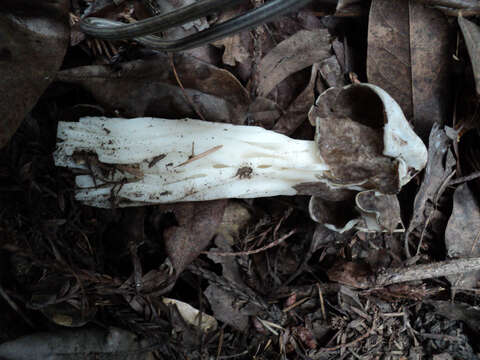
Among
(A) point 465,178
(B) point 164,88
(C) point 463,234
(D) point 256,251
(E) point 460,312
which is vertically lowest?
(E) point 460,312

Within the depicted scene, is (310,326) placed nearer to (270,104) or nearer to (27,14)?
(270,104)

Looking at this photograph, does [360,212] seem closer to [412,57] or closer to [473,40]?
[412,57]

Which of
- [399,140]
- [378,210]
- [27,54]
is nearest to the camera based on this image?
[27,54]

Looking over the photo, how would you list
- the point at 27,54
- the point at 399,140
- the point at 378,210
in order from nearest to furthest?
the point at 27,54 → the point at 399,140 → the point at 378,210

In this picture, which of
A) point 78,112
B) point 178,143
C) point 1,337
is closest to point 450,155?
point 178,143

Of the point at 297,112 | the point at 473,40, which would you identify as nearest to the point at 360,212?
the point at 297,112

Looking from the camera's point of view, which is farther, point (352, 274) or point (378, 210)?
point (352, 274)

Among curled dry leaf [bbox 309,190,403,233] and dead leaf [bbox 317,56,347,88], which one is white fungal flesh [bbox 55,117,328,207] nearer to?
curled dry leaf [bbox 309,190,403,233]
